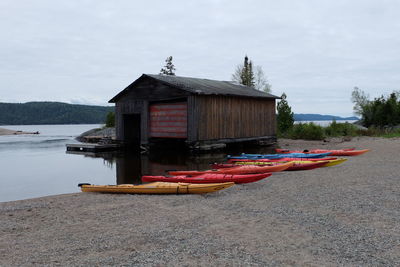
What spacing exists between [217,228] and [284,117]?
32.8 m

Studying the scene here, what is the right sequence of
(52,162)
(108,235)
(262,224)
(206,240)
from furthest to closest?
1. (52,162)
2. (262,224)
3. (108,235)
4. (206,240)

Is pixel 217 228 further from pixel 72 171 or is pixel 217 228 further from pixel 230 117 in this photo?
pixel 230 117

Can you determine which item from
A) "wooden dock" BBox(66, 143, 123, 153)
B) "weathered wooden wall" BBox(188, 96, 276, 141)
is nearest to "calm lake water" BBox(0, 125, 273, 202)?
"weathered wooden wall" BBox(188, 96, 276, 141)

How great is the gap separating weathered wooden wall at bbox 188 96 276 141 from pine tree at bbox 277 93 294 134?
23.2 feet

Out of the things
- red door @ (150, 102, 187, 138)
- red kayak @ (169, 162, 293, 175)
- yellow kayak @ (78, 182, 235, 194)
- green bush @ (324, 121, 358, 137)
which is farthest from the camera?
green bush @ (324, 121, 358, 137)

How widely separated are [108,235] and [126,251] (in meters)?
1.07

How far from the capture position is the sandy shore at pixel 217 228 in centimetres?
520

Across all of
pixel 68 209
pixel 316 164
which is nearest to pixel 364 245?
pixel 68 209

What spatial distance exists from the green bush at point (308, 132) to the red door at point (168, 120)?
48.6 feet

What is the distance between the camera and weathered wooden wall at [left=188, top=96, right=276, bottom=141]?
2348cm

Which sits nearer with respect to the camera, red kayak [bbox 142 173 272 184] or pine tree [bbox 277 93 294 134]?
red kayak [bbox 142 173 272 184]

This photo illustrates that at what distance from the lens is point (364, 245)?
554 cm

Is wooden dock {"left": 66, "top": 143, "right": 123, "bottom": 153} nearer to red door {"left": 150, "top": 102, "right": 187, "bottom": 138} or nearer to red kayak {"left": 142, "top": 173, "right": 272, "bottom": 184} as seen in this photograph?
red door {"left": 150, "top": 102, "right": 187, "bottom": 138}

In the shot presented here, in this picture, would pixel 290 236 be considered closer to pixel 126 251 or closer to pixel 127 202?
pixel 126 251
